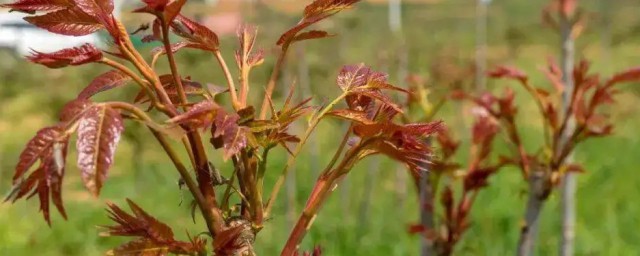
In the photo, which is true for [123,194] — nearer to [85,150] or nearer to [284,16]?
[284,16]

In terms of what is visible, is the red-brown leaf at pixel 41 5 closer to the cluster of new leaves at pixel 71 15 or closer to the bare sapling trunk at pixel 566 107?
the cluster of new leaves at pixel 71 15

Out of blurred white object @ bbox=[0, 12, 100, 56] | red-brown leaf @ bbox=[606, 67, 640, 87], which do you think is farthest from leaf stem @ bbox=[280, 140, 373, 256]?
blurred white object @ bbox=[0, 12, 100, 56]

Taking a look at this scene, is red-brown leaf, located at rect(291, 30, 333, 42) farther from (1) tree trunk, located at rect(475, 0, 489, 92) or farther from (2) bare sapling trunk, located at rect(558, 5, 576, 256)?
(1) tree trunk, located at rect(475, 0, 489, 92)

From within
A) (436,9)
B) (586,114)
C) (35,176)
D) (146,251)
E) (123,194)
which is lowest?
(436,9)

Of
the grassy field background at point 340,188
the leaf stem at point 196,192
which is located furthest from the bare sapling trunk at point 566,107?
the leaf stem at point 196,192

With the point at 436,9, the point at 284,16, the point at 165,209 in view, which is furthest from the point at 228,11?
the point at 436,9

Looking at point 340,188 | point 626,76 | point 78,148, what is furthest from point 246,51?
point 340,188

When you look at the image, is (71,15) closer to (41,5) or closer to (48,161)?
(41,5)
